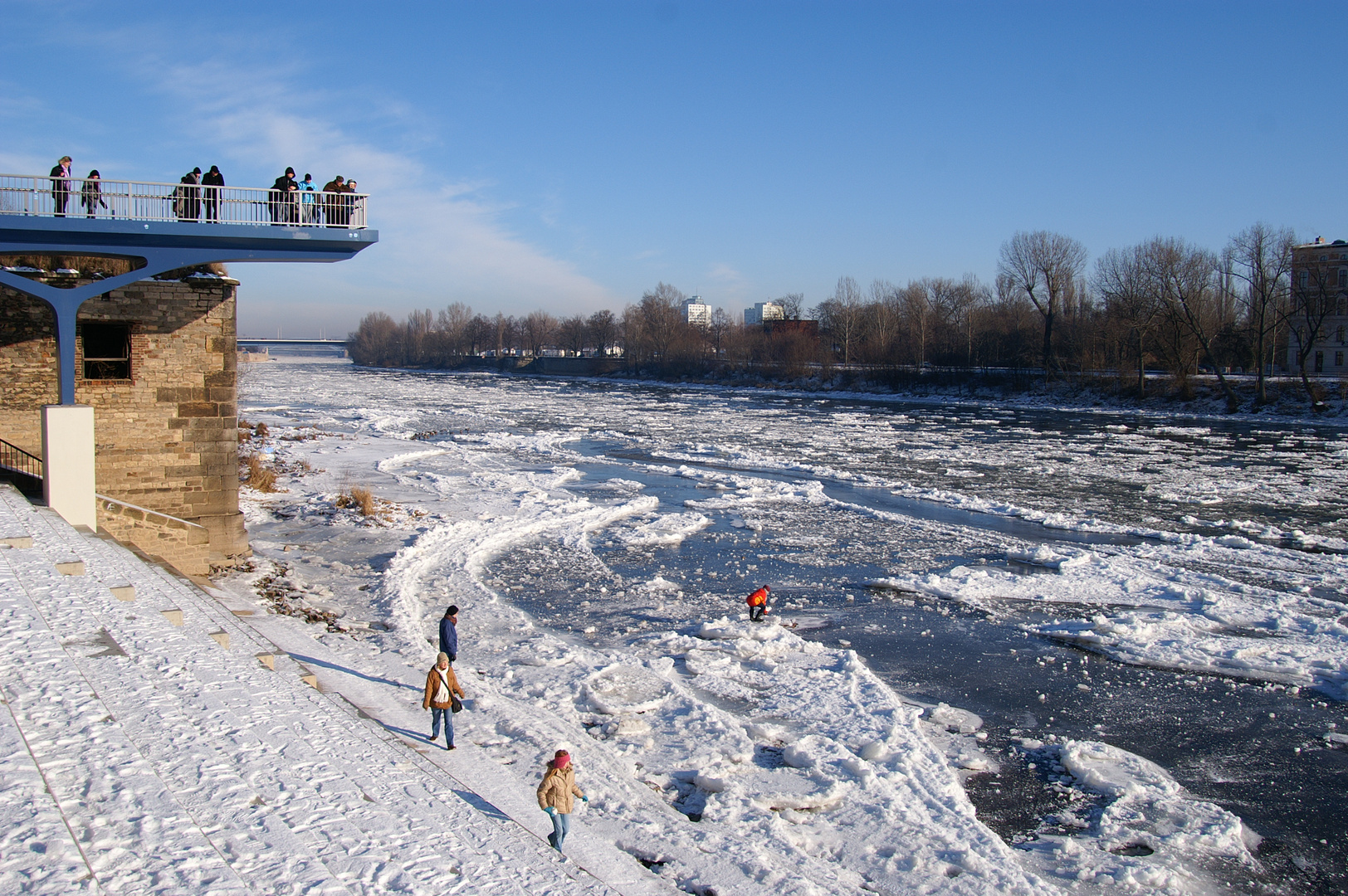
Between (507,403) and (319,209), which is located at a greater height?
(319,209)

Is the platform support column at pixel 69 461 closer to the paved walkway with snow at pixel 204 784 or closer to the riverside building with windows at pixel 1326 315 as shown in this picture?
the paved walkway with snow at pixel 204 784

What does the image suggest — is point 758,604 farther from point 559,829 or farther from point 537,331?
point 537,331

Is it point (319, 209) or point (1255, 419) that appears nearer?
point (319, 209)

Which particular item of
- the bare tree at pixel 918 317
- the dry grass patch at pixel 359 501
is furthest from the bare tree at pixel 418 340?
the dry grass patch at pixel 359 501

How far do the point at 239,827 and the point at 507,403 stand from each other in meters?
59.8

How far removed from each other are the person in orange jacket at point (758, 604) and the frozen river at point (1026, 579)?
1.83 feet

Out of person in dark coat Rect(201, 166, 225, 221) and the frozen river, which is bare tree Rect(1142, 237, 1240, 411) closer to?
the frozen river

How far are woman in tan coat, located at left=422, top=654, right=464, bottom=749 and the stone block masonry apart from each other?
932cm

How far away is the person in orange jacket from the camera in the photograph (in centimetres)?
1224

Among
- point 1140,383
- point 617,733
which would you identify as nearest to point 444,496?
point 617,733

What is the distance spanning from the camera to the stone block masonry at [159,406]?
14.5m

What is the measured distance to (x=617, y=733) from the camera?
8.71m

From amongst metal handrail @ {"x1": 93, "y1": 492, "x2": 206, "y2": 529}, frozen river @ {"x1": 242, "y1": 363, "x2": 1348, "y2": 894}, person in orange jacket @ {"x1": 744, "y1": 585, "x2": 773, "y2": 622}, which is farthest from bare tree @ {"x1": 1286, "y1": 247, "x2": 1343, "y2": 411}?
metal handrail @ {"x1": 93, "y1": 492, "x2": 206, "y2": 529}

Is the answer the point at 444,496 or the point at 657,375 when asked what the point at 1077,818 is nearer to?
the point at 444,496
